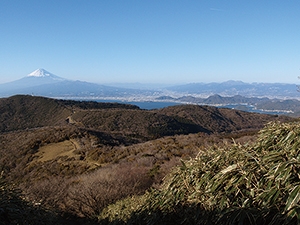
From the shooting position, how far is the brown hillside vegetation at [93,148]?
8500 mm

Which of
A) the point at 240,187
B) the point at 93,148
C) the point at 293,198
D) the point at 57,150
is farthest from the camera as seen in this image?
the point at 57,150

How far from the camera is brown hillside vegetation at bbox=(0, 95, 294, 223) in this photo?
850cm

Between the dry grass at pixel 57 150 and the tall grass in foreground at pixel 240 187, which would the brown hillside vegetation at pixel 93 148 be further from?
the tall grass in foreground at pixel 240 187

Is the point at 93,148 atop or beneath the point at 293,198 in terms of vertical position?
beneath

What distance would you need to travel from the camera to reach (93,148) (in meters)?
21.8

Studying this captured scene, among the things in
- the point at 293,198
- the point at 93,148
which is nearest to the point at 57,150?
the point at 93,148

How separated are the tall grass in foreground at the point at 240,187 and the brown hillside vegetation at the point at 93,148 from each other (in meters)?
0.47

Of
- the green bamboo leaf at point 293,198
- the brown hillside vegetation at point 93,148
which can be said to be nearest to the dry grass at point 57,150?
the brown hillside vegetation at point 93,148

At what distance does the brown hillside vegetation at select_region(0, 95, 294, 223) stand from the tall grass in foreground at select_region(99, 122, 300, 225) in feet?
1.53

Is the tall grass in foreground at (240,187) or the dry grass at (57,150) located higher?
the tall grass in foreground at (240,187)

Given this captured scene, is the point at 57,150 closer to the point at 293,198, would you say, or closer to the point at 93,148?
the point at 93,148

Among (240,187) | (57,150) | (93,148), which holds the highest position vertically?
(240,187)

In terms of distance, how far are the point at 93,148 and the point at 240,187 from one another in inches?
819

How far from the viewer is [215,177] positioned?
2.13 metres
